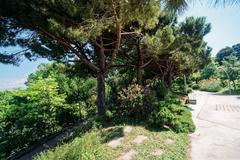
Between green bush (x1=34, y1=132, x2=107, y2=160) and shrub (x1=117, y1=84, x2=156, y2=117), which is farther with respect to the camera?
shrub (x1=117, y1=84, x2=156, y2=117)

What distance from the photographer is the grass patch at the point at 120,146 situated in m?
5.67

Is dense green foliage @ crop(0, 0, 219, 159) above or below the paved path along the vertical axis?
above

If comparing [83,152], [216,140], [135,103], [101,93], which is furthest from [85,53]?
[216,140]

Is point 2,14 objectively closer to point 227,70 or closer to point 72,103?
point 72,103

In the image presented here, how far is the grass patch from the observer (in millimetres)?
5672

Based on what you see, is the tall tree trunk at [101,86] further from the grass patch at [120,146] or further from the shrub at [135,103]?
the grass patch at [120,146]

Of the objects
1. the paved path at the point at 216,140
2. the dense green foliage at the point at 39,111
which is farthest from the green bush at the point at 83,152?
the dense green foliage at the point at 39,111

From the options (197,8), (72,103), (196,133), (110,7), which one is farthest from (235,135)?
(72,103)

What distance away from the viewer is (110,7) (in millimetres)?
7309

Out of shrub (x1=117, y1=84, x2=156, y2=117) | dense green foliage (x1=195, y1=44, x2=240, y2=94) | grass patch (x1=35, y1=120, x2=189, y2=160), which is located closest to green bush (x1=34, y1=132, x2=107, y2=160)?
grass patch (x1=35, y1=120, x2=189, y2=160)

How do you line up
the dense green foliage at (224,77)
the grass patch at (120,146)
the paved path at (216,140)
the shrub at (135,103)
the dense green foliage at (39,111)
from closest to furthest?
the grass patch at (120,146) < the paved path at (216,140) < the shrub at (135,103) < the dense green foliage at (39,111) < the dense green foliage at (224,77)

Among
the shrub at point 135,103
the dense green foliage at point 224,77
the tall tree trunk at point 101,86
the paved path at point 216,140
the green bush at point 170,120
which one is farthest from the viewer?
the dense green foliage at point 224,77

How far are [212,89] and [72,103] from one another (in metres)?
28.4

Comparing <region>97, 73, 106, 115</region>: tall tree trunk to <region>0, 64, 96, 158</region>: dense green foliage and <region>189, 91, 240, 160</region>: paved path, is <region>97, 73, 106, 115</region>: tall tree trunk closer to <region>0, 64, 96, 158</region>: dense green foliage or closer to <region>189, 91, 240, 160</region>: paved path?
<region>0, 64, 96, 158</region>: dense green foliage
